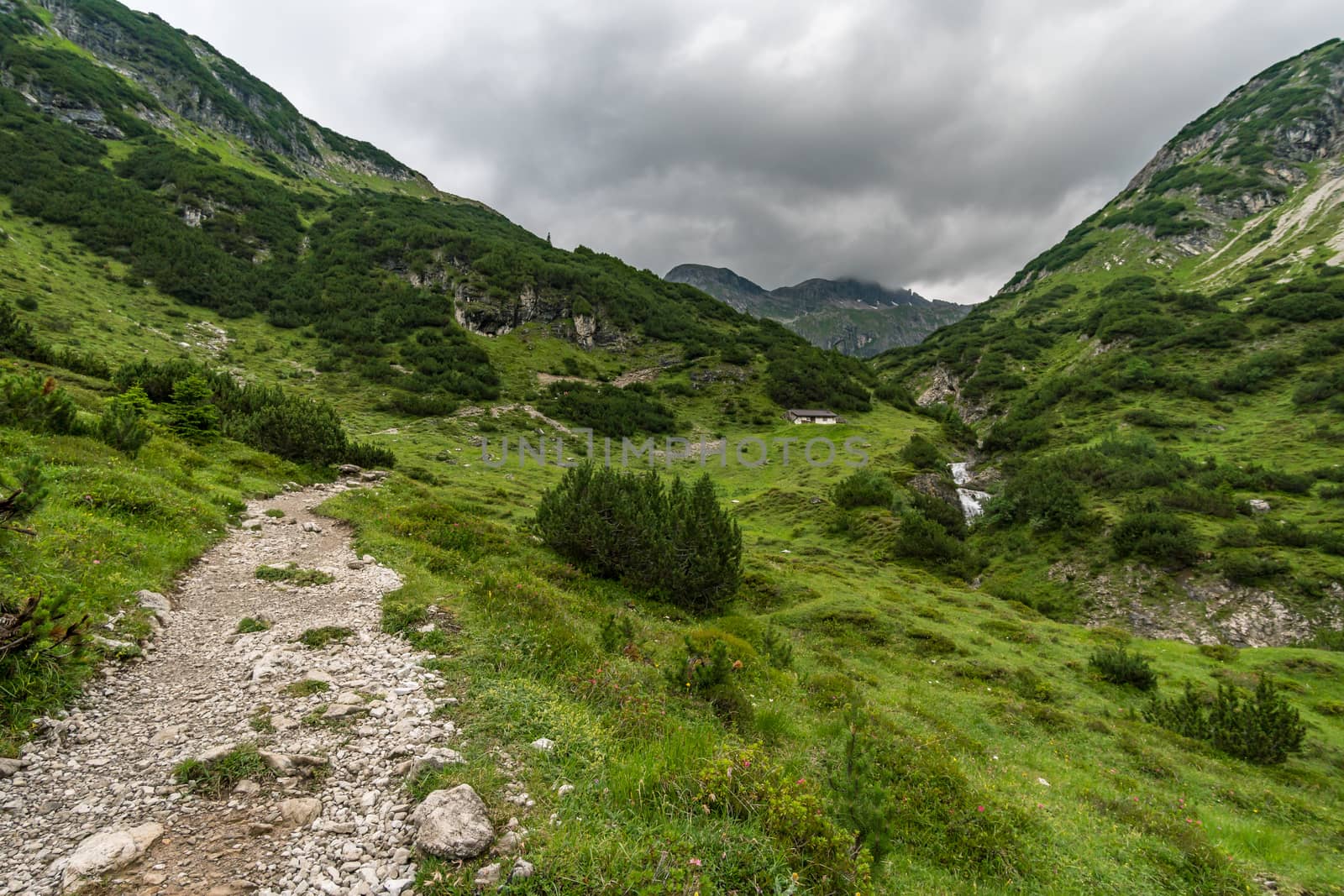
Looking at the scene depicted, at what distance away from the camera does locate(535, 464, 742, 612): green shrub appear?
60.2 feet

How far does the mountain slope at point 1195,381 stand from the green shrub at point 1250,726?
17.3 meters

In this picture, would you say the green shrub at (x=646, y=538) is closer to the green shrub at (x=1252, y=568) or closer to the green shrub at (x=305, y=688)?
the green shrub at (x=305, y=688)

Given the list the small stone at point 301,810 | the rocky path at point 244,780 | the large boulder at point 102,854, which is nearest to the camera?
the large boulder at point 102,854

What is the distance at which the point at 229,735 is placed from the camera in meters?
5.46

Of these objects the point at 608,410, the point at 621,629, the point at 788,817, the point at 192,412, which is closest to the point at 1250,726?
the point at 621,629

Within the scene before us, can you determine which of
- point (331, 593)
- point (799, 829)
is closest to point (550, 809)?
point (799, 829)

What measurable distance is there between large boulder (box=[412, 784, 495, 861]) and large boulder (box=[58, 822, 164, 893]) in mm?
1873

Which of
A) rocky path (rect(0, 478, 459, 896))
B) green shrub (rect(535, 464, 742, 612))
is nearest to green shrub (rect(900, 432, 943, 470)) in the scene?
green shrub (rect(535, 464, 742, 612))

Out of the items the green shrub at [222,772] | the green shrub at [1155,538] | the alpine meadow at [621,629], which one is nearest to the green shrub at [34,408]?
the alpine meadow at [621,629]

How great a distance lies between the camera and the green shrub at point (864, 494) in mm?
44719

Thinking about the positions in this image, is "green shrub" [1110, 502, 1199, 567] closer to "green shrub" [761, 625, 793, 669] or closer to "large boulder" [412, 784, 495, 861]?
"green shrub" [761, 625, 793, 669]

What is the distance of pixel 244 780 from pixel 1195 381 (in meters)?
94.4

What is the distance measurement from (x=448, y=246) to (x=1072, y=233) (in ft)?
Result: 722

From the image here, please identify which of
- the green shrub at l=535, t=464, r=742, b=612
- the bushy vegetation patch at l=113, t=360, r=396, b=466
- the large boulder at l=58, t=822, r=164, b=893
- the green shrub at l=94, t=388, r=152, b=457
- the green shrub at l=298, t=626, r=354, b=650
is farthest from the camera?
the bushy vegetation patch at l=113, t=360, r=396, b=466
